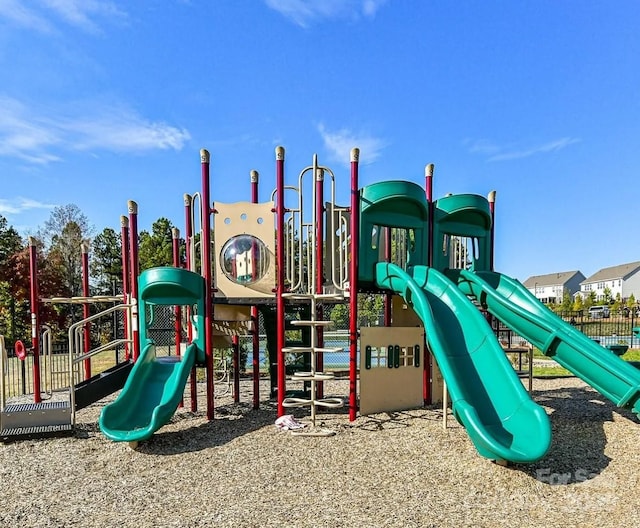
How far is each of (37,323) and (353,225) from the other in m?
6.58

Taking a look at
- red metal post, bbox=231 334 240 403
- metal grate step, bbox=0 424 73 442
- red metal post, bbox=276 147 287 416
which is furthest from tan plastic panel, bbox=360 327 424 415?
metal grate step, bbox=0 424 73 442

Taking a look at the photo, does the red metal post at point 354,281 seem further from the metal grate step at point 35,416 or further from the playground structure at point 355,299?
the metal grate step at point 35,416

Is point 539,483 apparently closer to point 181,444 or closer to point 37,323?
point 181,444

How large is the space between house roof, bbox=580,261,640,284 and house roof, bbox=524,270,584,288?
2648 mm

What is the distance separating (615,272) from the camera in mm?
78250

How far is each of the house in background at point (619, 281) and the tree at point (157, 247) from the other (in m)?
64.4

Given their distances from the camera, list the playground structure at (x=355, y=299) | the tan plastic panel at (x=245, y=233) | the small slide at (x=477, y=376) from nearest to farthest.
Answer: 1. the small slide at (x=477, y=376)
2. the playground structure at (x=355, y=299)
3. the tan plastic panel at (x=245, y=233)

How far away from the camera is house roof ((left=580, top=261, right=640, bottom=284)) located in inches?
2928

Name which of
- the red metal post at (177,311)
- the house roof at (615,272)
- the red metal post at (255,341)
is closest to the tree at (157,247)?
the red metal post at (177,311)

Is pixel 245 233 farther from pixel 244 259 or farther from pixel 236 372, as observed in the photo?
pixel 236 372

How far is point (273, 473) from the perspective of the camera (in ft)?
17.6

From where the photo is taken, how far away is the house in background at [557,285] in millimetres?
87188

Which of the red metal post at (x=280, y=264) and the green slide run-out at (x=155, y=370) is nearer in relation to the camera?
the green slide run-out at (x=155, y=370)

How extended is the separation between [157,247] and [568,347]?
28.5 m
